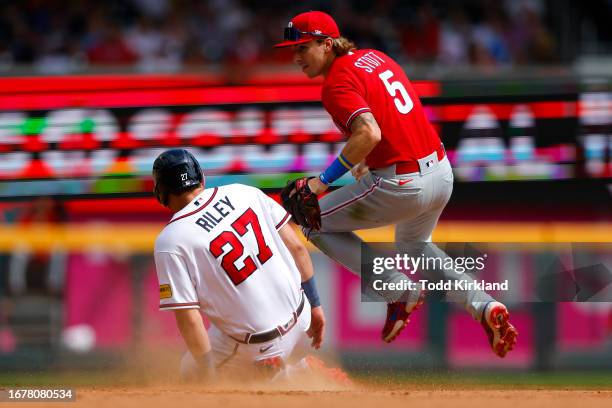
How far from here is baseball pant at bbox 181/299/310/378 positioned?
17.4 ft

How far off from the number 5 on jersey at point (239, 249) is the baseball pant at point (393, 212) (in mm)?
728

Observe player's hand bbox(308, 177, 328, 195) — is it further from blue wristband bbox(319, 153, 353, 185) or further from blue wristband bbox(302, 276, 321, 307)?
blue wristband bbox(302, 276, 321, 307)

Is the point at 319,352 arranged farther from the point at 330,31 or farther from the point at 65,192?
the point at 330,31

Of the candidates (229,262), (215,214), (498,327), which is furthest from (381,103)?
(498,327)

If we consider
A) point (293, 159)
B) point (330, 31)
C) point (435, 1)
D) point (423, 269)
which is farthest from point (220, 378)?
point (435, 1)

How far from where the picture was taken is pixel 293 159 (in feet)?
24.9

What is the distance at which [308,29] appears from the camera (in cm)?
555

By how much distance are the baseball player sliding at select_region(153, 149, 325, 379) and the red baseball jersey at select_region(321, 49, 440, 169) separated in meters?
0.64

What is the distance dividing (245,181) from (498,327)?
8.52ft

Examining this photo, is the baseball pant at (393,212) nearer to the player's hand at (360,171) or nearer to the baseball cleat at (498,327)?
the baseball cleat at (498,327)

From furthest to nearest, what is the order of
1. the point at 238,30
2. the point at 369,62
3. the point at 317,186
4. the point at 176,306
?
the point at 238,30 < the point at 369,62 < the point at 317,186 < the point at 176,306

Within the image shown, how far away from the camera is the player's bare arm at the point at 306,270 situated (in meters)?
5.35

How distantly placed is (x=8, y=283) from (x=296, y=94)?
2720 mm

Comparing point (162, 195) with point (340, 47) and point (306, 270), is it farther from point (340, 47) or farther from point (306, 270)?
point (340, 47)
